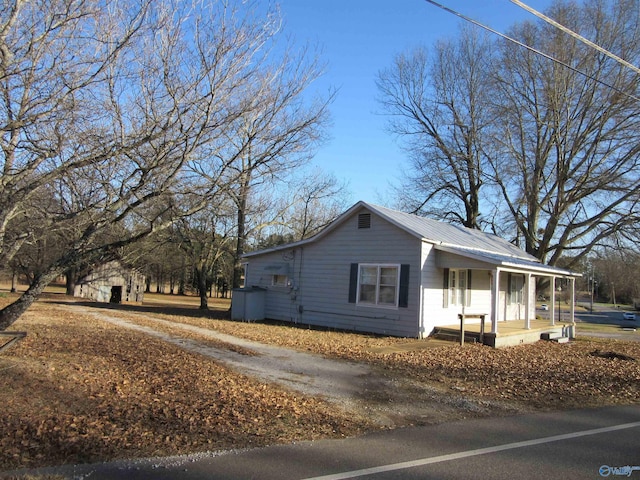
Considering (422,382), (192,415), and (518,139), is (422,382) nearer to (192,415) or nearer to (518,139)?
(192,415)

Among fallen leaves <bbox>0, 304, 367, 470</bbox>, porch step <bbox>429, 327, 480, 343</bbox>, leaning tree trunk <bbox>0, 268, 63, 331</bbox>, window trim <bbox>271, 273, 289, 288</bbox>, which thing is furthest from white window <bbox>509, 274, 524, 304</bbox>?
leaning tree trunk <bbox>0, 268, 63, 331</bbox>

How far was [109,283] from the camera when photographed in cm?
3684

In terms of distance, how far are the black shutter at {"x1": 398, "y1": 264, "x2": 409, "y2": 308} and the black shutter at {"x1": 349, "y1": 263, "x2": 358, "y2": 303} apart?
5.97 ft

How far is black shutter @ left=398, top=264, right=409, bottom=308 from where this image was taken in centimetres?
1571

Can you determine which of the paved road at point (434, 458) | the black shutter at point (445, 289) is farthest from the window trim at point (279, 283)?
the paved road at point (434, 458)

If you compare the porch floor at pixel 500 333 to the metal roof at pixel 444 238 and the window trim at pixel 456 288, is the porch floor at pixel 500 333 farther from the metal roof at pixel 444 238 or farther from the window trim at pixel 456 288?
the metal roof at pixel 444 238

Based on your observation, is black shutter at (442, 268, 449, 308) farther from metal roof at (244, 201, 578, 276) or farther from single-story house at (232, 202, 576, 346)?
metal roof at (244, 201, 578, 276)

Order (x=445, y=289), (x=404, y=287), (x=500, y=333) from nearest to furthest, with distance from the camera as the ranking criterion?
(x=500, y=333) < (x=404, y=287) < (x=445, y=289)

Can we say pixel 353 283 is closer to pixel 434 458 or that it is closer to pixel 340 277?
pixel 340 277

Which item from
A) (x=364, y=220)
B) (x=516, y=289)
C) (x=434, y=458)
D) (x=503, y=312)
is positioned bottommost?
(x=434, y=458)

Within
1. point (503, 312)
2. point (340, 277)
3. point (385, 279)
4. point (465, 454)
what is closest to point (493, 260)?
point (385, 279)

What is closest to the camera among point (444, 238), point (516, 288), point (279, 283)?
point (444, 238)

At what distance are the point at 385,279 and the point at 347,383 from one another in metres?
8.08

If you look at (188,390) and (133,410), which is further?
(188,390)
